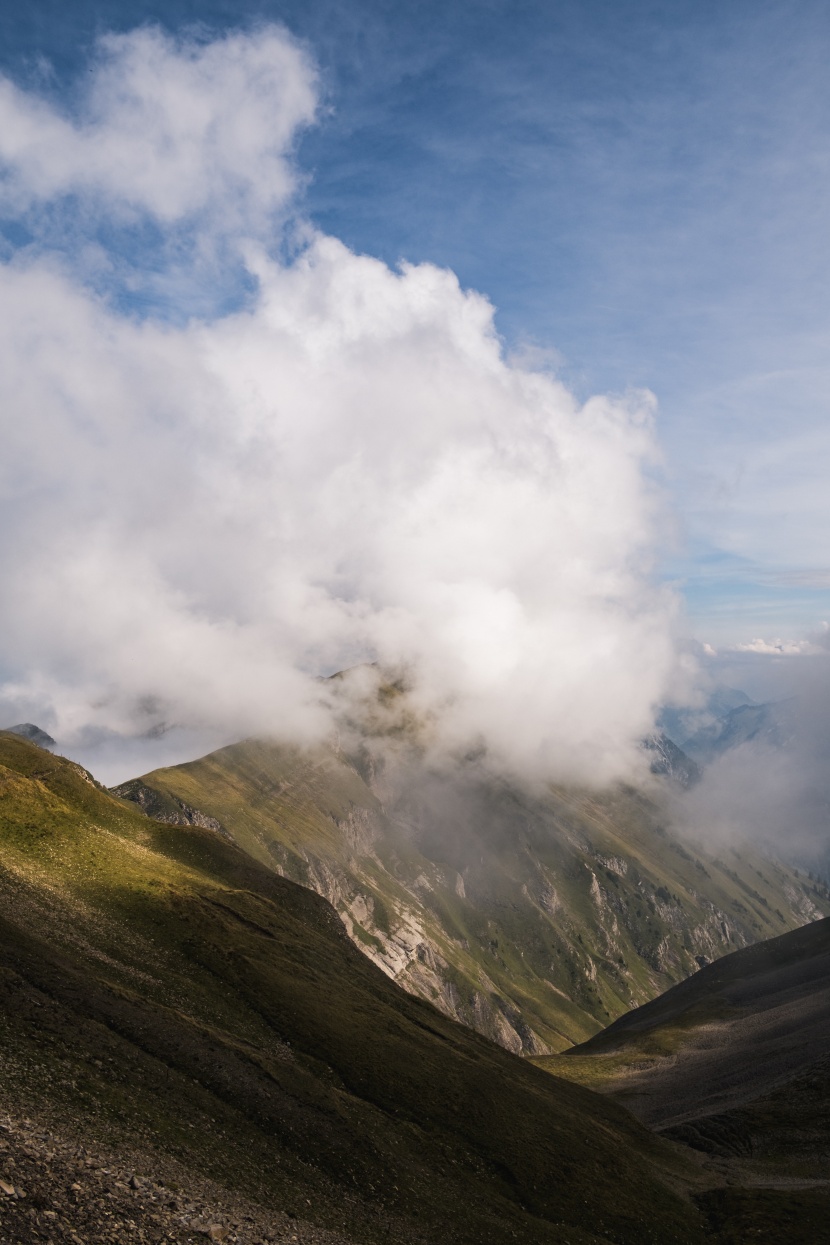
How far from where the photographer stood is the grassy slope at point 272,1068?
Result: 161ft

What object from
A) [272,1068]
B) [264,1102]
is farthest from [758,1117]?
[264,1102]

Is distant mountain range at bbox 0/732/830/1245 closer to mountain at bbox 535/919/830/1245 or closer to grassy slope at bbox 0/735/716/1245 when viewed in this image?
grassy slope at bbox 0/735/716/1245

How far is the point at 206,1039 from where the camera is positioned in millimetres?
62969

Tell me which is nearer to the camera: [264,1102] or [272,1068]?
[264,1102]

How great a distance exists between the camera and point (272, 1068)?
64.2 meters

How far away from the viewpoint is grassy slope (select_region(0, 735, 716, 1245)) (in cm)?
4916

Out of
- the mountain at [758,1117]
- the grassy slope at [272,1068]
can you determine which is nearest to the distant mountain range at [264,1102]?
the grassy slope at [272,1068]

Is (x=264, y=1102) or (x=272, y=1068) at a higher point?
(x=272, y=1068)

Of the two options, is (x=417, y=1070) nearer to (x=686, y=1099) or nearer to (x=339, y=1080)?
(x=339, y=1080)

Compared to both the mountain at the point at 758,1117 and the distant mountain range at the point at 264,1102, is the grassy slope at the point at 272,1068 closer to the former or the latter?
the distant mountain range at the point at 264,1102

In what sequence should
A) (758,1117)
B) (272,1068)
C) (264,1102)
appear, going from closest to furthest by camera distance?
1. (264,1102)
2. (272,1068)
3. (758,1117)

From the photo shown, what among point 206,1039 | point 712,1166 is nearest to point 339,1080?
point 206,1039

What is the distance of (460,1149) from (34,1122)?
47728 millimetres

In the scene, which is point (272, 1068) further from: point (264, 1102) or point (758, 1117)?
point (758, 1117)
